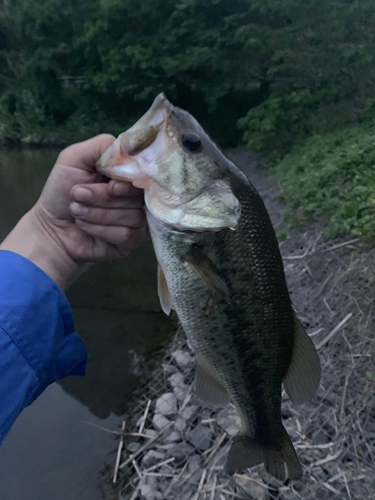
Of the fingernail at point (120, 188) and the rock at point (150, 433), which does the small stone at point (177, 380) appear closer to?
the rock at point (150, 433)

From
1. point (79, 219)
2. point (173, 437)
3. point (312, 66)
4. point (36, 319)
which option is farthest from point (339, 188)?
point (312, 66)

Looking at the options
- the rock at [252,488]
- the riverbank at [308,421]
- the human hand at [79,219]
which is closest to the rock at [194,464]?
the riverbank at [308,421]

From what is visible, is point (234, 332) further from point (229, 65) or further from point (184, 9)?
point (184, 9)

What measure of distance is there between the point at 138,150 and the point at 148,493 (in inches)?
94.2

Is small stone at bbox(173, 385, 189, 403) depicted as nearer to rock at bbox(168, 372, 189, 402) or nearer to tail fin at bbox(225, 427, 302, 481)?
rock at bbox(168, 372, 189, 402)

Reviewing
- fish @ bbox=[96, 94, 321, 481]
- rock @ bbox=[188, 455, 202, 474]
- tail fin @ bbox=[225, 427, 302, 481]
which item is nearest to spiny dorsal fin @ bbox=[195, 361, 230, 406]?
fish @ bbox=[96, 94, 321, 481]

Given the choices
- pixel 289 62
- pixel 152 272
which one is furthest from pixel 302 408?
pixel 289 62

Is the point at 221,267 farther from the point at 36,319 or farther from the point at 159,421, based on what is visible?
the point at 159,421

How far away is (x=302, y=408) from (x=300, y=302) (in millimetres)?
1218

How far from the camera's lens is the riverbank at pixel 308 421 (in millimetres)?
2275

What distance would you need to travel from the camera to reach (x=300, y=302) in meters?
3.73

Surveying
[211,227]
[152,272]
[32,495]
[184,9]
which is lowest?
[152,272]

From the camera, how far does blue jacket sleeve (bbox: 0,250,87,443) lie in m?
1.19

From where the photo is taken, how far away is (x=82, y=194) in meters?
1.42
